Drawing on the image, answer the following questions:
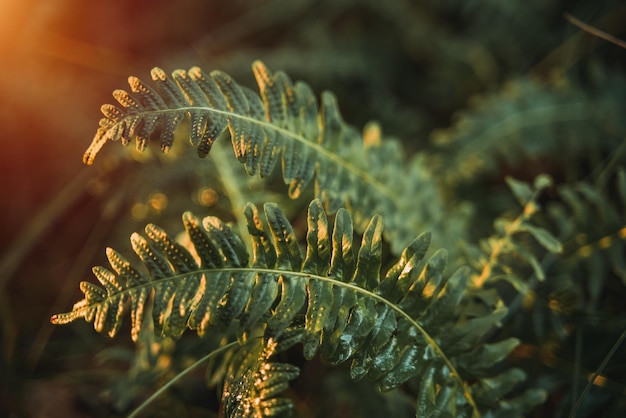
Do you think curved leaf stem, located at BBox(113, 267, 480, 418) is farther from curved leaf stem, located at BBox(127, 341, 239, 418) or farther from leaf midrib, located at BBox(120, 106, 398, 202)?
leaf midrib, located at BBox(120, 106, 398, 202)

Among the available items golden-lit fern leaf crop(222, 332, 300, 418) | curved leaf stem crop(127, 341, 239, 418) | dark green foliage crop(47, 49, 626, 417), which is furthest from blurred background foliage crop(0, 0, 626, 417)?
golden-lit fern leaf crop(222, 332, 300, 418)

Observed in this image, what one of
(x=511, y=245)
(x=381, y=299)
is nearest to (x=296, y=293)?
(x=381, y=299)

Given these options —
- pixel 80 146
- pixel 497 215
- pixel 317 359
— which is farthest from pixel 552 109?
pixel 80 146

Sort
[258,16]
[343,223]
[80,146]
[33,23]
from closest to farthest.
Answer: [343,223], [33,23], [80,146], [258,16]

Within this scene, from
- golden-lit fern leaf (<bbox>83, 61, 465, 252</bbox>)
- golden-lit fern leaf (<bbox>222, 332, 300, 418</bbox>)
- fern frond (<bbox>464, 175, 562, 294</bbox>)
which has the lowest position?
golden-lit fern leaf (<bbox>222, 332, 300, 418</bbox>)

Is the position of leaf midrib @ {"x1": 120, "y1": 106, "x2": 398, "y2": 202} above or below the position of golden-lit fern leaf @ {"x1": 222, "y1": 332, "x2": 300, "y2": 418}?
above

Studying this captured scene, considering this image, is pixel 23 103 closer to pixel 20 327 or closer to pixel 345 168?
pixel 20 327
